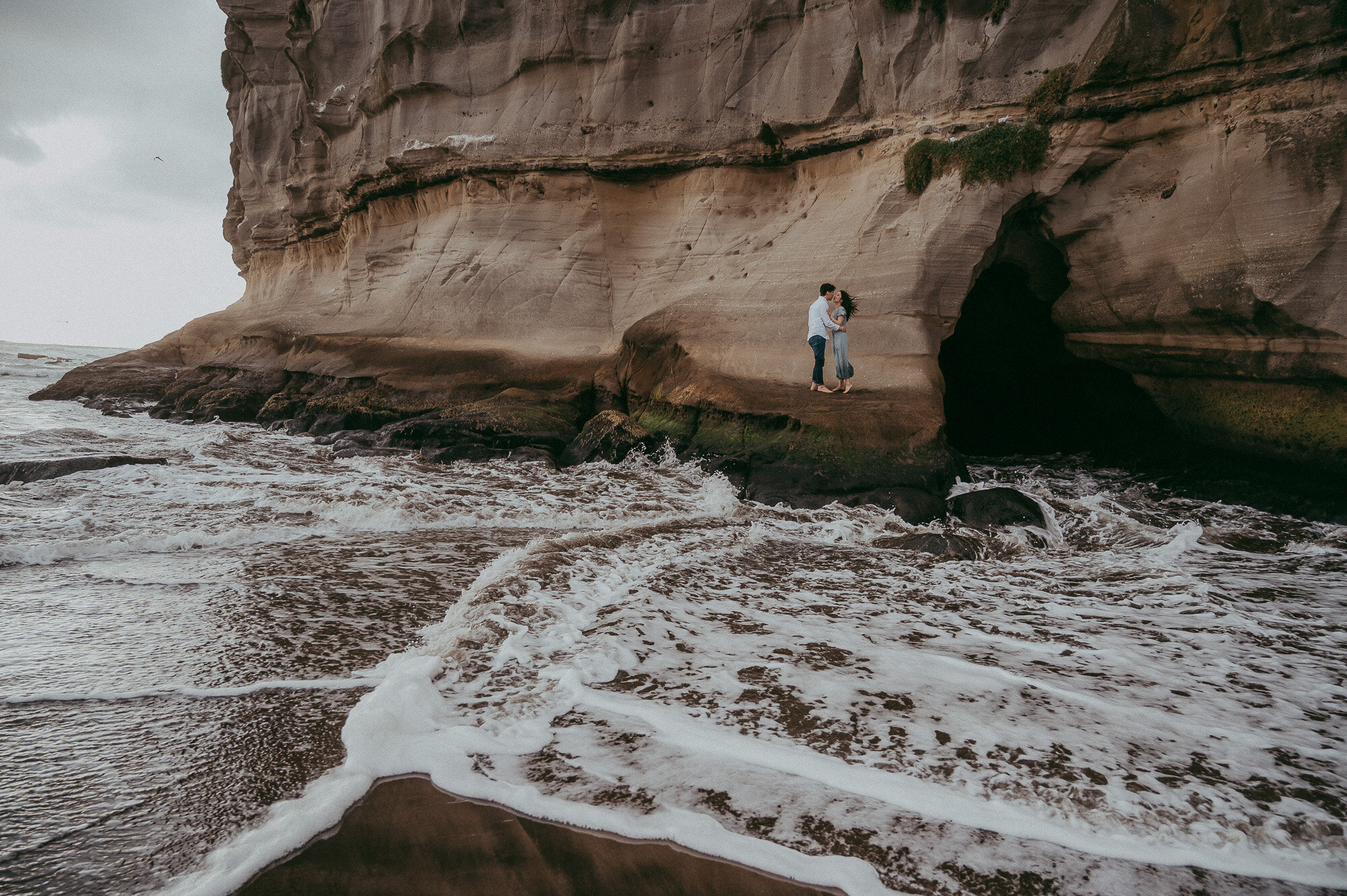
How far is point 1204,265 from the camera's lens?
25.3 feet

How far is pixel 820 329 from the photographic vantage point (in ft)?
28.7

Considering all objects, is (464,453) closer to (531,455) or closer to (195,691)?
(531,455)

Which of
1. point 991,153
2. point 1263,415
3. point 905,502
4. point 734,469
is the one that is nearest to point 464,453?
point 734,469

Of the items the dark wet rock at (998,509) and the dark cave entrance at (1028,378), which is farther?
the dark cave entrance at (1028,378)

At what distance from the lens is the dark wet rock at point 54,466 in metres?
6.91

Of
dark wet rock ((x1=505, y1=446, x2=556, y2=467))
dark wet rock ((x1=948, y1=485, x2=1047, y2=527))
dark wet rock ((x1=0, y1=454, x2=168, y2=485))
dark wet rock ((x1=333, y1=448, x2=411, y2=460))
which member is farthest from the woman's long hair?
dark wet rock ((x1=0, y1=454, x2=168, y2=485))

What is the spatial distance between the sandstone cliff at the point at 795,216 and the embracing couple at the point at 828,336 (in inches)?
9.8

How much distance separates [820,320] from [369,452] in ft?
21.6

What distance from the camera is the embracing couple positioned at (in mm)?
8703

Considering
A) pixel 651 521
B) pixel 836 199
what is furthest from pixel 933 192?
pixel 651 521

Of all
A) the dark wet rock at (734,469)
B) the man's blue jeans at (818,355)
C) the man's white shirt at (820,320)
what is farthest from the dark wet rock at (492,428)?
the man's white shirt at (820,320)

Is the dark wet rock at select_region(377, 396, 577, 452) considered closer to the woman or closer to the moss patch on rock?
the woman

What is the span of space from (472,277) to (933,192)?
8.61 metres

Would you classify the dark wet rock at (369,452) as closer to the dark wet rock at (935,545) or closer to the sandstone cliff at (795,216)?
the sandstone cliff at (795,216)
